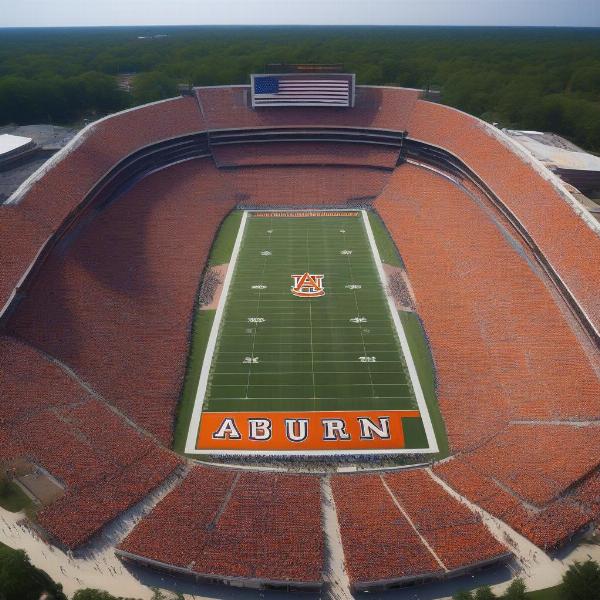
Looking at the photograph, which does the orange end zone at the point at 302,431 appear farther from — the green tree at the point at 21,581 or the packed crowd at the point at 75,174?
the packed crowd at the point at 75,174

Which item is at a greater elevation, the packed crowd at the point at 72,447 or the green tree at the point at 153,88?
the green tree at the point at 153,88

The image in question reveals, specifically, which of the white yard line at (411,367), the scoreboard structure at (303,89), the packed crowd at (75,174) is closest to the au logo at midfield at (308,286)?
the white yard line at (411,367)

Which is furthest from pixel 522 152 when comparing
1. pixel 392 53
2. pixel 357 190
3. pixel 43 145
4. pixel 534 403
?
pixel 392 53

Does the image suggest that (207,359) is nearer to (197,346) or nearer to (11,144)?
(197,346)

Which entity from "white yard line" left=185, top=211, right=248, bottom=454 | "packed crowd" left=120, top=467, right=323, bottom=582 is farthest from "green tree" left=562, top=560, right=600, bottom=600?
"white yard line" left=185, top=211, right=248, bottom=454

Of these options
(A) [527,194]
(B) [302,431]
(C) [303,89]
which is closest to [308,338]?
(B) [302,431]

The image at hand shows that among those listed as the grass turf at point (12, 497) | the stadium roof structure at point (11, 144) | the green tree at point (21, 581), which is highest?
the stadium roof structure at point (11, 144)

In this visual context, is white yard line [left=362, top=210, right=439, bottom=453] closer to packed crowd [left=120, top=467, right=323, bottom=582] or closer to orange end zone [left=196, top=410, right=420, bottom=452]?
orange end zone [left=196, top=410, right=420, bottom=452]
